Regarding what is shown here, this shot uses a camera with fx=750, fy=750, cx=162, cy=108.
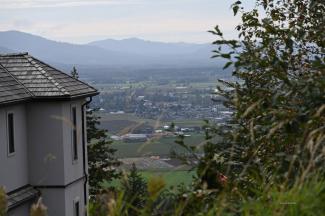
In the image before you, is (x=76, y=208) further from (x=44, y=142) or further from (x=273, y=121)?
(x=273, y=121)

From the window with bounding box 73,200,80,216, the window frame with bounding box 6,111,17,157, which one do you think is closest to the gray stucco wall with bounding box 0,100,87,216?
the window frame with bounding box 6,111,17,157

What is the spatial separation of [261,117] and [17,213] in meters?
14.5

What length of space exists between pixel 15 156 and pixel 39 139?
44.0 inches

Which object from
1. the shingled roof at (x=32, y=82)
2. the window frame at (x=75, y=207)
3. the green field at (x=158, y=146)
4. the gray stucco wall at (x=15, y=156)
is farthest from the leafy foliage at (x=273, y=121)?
the window frame at (x=75, y=207)

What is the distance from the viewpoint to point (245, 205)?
450cm

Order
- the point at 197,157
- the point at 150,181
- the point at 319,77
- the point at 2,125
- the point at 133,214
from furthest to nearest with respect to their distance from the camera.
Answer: the point at 2,125 < the point at 197,157 < the point at 319,77 < the point at 133,214 < the point at 150,181

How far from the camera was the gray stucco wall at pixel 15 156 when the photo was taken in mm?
19312

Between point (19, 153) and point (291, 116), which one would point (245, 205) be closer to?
point (291, 116)

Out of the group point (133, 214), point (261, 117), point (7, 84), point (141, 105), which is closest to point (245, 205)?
point (133, 214)

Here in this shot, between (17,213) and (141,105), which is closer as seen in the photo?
(141,105)

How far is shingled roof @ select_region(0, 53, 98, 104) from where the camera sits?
2059 cm

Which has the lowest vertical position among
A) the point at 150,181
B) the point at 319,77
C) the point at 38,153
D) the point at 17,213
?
the point at 17,213

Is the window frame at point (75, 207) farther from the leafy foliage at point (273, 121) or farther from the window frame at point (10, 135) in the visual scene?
the leafy foliage at point (273, 121)

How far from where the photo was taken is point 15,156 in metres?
20.3
